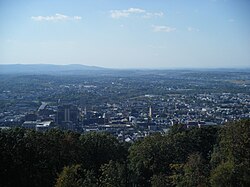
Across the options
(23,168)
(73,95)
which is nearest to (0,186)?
(23,168)

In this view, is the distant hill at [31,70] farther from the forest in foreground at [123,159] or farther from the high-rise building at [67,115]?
the forest in foreground at [123,159]

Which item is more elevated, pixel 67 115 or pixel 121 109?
pixel 67 115

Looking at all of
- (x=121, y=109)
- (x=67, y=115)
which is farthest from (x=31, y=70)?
(x=67, y=115)

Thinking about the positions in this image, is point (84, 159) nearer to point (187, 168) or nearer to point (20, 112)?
point (187, 168)

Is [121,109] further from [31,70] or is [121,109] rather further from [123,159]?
[31,70]

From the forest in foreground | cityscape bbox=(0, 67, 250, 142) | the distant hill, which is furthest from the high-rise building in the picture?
the distant hill

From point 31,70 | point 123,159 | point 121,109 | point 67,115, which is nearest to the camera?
point 123,159

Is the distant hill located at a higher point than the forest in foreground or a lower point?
lower

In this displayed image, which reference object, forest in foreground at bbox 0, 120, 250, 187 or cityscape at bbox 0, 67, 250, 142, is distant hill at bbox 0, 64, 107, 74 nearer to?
cityscape at bbox 0, 67, 250, 142
